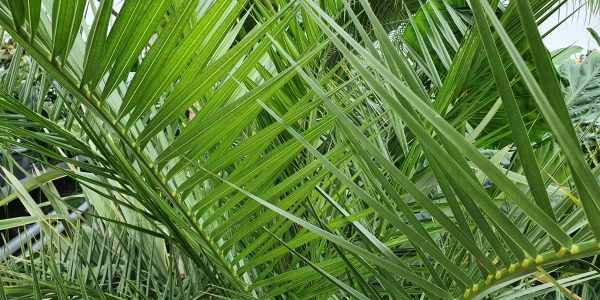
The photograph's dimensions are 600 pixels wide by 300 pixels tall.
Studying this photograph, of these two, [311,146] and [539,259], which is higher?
[311,146]

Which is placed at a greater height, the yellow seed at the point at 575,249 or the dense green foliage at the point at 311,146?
the dense green foliage at the point at 311,146

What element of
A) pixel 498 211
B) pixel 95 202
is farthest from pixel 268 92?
pixel 95 202

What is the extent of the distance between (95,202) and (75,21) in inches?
25.0

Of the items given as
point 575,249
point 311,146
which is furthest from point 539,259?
point 311,146

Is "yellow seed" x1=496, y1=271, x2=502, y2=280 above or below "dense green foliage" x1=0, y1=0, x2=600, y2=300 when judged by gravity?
below

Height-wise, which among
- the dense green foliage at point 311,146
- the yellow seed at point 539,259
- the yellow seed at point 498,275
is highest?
the dense green foliage at point 311,146

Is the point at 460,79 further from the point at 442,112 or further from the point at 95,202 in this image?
the point at 95,202

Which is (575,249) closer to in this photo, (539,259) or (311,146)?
(539,259)

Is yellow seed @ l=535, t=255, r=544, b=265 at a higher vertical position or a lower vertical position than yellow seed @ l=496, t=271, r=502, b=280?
higher

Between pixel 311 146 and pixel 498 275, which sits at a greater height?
pixel 311 146

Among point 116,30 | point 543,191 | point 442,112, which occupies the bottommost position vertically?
point 543,191

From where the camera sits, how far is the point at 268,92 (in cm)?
46

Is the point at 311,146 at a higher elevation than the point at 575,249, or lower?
higher

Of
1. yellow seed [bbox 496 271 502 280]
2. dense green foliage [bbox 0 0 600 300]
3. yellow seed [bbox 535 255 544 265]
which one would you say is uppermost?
dense green foliage [bbox 0 0 600 300]
